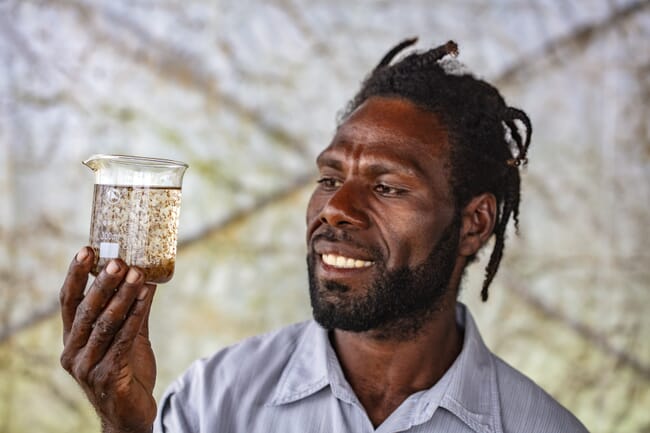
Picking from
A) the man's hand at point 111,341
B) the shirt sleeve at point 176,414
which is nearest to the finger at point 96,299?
the man's hand at point 111,341

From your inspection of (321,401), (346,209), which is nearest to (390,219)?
(346,209)

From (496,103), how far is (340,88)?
1.05 metres

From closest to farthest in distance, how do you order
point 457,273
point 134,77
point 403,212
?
point 403,212 < point 457,273 < point 134,77

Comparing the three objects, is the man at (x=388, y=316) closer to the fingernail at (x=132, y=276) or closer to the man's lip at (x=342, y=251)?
the man's lip at (x=342, y=251)

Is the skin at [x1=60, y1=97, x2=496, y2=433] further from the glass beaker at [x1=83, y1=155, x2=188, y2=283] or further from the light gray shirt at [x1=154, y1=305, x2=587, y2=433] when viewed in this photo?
the glass beaker at [x1=83, y1=155, x2=188, y2=283]

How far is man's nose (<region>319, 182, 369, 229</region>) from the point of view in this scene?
1.96 m

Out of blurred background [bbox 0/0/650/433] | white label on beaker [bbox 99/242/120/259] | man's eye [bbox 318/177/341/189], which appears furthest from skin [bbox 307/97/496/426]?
blurred background [bbox 0/0/650/433]

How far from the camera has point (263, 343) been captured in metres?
2.14

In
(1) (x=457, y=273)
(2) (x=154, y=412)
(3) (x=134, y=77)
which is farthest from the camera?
(3) (x=134, y=77)

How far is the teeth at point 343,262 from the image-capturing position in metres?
1.96

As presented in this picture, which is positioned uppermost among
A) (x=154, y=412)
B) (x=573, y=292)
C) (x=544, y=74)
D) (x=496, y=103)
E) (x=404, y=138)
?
(x=544, y=74)

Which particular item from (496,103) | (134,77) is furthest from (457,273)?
(134,77)

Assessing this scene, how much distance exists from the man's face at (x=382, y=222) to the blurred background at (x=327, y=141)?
1.15 meters

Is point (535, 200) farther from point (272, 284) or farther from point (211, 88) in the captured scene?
point (211, 88)
